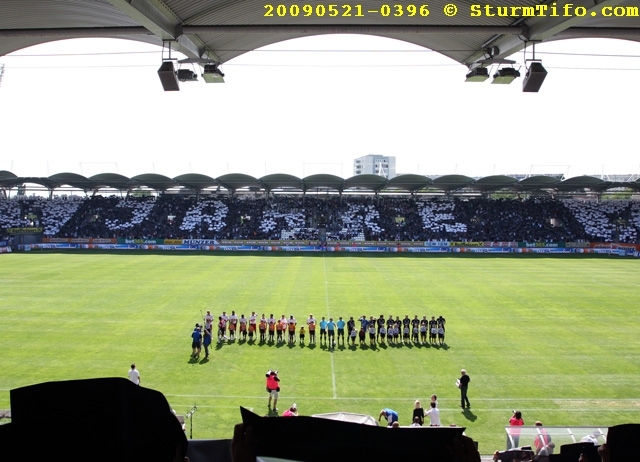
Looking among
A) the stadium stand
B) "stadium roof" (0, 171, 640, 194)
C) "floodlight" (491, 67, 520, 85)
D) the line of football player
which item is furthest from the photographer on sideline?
the stadium stand

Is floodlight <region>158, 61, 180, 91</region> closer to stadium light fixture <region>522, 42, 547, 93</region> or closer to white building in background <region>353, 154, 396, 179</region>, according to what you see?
stadium light fixture <region>522, 42, 547, 93</region>

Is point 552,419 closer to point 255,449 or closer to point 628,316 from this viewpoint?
point 255,449

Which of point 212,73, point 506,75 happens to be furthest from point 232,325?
point 506,75

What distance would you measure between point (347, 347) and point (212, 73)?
35.2 feet

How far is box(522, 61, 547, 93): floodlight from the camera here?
970 centimetres

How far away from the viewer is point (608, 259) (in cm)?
4112

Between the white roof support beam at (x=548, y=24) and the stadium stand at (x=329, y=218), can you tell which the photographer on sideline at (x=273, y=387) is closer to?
the white roof support beam at (x=548, y=24)

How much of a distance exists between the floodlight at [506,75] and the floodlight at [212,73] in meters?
6.17

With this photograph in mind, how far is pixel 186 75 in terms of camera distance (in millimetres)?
10062

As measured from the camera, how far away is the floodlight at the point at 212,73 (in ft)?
34.0

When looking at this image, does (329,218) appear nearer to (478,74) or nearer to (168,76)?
(478,74)

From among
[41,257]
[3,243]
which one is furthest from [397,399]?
[3,243]

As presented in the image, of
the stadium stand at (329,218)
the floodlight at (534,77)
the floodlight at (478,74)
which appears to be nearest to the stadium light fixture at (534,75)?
the floodlight at (534,77)

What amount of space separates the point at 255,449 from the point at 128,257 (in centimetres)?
4045
